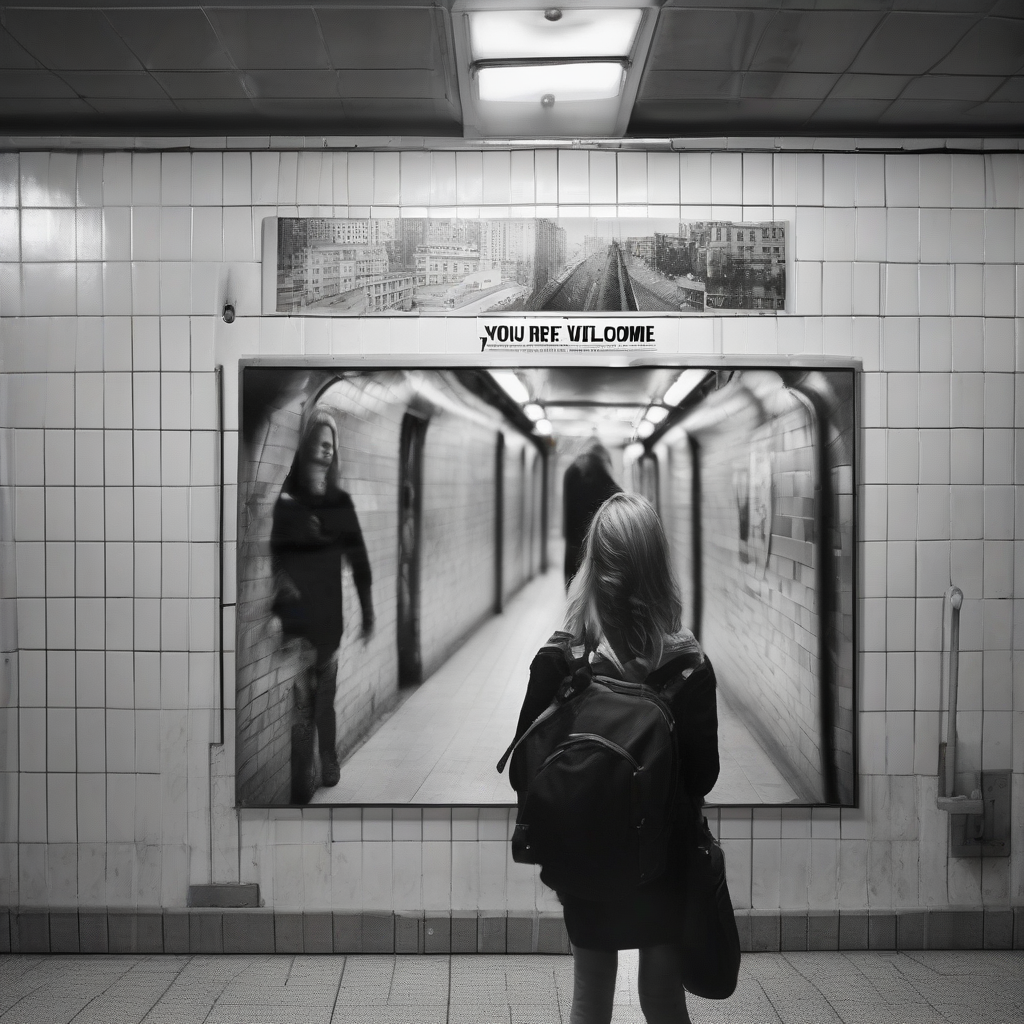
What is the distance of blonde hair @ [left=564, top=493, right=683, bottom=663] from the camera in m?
1.80

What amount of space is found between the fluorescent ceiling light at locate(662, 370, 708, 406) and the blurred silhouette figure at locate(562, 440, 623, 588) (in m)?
0.27

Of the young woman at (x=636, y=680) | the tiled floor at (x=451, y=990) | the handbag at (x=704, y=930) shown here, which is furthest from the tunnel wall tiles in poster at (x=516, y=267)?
the tiled floor at (x=451, y=990)

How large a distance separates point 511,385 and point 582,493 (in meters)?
0.43

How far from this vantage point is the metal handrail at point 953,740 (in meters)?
2.67

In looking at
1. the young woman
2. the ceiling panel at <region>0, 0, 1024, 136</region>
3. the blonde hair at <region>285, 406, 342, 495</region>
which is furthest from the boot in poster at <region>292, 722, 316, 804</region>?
the ceiling panel at <region>0, 0, 1024, 136</region>

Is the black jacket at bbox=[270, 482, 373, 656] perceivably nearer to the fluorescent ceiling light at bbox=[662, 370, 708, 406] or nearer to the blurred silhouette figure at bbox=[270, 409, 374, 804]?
the blurred silhouette figure at bbox=[270, 409, 374, 804]

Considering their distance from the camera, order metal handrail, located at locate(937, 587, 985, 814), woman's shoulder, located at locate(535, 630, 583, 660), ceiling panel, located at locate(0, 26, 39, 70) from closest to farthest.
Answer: woman's shoulder, located at locate(535, 630, 583, 660)
ceiling panel, located at locate(0, 26, 39, 70)
metal handrail, located at locate(937, 587, 985, 814)

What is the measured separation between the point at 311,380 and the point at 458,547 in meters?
0.73

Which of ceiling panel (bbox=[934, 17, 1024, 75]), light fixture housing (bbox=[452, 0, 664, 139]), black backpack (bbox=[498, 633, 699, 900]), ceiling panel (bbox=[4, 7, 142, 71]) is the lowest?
black backpack (bbox=[498, 633, 699, 900])

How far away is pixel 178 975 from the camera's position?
260 cm

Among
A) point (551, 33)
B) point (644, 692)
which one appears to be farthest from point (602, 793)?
point (551, 33)

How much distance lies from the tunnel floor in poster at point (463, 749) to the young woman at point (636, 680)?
3.16ft

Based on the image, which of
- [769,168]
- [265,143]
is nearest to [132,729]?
[265,143]

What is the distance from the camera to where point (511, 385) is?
9.09 feet
